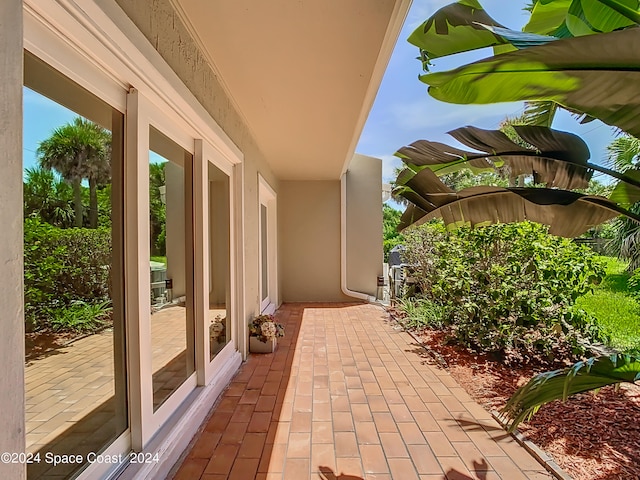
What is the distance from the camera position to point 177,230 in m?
2.56

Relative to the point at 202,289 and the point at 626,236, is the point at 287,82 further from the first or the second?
the point at 626,236

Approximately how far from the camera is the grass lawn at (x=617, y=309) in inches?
173

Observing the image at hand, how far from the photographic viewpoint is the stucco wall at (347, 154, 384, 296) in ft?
26.1

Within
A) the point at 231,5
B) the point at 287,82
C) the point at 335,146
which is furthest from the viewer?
the point at 335,146

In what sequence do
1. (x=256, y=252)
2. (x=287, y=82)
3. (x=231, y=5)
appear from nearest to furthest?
1. (x=231, y=5)
2. (x=287, y=82)
3. (x=256, y=252)

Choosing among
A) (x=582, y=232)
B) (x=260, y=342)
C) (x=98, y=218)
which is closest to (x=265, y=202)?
(x=260, y=342)

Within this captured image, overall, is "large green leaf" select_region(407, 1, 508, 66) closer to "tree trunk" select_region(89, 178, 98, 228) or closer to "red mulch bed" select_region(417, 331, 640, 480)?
"tree trunk" select_region(89, 178, 98, 228)

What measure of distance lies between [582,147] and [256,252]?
4.04 m

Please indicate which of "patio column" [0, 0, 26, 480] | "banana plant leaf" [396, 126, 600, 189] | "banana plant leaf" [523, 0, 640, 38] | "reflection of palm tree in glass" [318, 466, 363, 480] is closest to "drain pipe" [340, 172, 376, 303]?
"reflection of palm tree in glass" [318, 466, 363, 480]

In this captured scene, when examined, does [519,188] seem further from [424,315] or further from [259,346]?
[424,315]

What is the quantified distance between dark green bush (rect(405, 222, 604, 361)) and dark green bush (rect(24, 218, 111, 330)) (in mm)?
3864

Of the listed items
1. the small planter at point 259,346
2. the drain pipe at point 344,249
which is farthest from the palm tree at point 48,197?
the drain pipe at point 344,249

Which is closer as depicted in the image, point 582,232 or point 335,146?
point 582,232

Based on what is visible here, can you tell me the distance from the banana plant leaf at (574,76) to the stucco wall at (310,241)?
21.6ft
